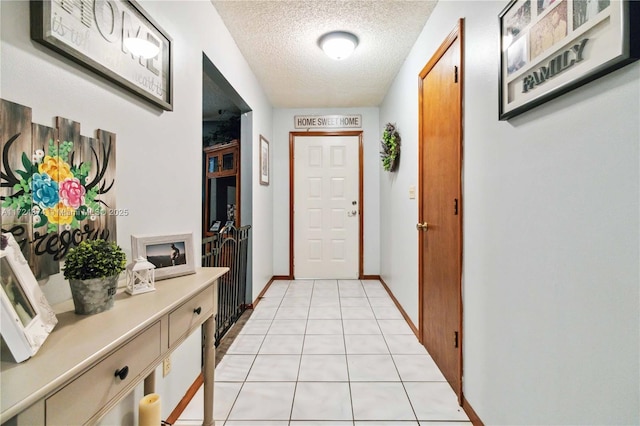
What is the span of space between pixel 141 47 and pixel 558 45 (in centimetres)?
154

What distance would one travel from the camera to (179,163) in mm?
1669

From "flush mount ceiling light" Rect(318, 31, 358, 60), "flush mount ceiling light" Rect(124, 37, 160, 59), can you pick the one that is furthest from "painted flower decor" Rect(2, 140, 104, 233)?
"flush mount ceiling light" Rect(318, 31, 358, 60)

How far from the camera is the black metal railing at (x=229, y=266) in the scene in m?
2.24

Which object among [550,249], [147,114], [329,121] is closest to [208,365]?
[147,114]

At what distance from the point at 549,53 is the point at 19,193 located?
1602mm

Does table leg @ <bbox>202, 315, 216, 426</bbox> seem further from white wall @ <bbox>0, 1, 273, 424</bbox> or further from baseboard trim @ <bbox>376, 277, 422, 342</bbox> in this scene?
baseboard trim @ <bbox>376, 277, 422, 342</bbox>

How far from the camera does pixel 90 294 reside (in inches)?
32.6

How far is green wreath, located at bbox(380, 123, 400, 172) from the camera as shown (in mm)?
3225

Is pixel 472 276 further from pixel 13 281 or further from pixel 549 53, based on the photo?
pixel 13 281

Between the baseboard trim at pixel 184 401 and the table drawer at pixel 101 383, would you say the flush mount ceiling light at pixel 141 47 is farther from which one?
the baseboard trim at pixel 184 401

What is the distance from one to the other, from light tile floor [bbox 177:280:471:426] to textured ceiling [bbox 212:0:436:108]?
2544mm

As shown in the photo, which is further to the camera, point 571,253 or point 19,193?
point 571,253

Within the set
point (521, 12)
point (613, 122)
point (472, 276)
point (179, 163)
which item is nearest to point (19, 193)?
point (179, 163)

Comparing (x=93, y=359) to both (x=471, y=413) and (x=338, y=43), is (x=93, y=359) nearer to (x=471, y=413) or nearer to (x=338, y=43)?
(x=471, y=413)
